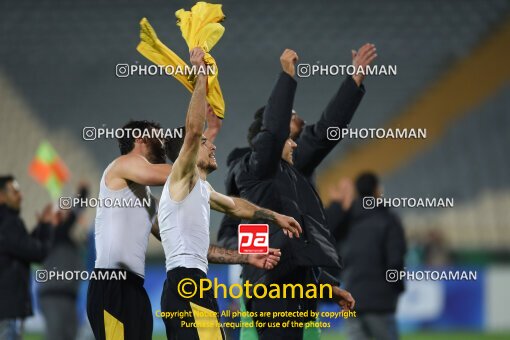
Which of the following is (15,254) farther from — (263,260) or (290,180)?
(263,260)

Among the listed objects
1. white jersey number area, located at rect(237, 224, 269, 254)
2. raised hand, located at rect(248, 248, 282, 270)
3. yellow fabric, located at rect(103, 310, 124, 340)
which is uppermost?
white jersey number area, located at rect(237, 224, 269, 254)

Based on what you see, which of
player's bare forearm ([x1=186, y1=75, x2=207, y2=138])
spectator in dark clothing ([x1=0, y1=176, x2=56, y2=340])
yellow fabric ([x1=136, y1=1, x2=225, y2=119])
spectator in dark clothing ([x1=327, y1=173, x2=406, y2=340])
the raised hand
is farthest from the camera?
spectator in dark clothing ([x1=327, y1=173, x2=406, y2=340])

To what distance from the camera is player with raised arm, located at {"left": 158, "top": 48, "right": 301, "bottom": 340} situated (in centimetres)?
375

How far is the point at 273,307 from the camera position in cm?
429

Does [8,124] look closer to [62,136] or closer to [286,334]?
[62,136]

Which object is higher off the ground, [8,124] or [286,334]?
[8,124]

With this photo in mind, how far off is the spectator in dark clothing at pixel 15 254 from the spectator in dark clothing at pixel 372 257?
2004mm

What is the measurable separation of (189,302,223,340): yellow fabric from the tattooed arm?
1.19ft

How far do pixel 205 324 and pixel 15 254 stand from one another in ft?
9.18

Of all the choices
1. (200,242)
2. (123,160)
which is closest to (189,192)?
(200,242)

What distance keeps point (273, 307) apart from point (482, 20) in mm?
11230

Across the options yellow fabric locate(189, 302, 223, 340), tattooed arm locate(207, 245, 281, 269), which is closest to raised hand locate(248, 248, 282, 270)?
tattooed arm locate(207, 245, 281, 269)

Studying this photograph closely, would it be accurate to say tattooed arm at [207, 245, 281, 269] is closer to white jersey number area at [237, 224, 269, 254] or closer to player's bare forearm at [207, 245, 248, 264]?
player's bare forearm at [207, 245, 248, 264]

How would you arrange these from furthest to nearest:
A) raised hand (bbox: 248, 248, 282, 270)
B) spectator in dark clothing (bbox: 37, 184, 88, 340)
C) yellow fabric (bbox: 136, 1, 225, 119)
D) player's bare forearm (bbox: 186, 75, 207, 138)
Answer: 1. spectator in dark clothing (bbox: 37, 184, 88, 340)
2. yellow fabric (bbox: 136, 1, 225, 119)
3. raised hand (bbox: 248, 248, 282, 270)
4. player's bare forearm (bbox: 186, 75, 207, 138)
